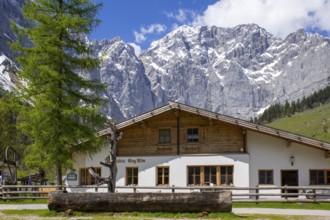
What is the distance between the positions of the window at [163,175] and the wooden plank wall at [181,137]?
43.4 inches

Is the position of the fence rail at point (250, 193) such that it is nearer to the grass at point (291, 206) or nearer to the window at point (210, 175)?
the grass at point (291, 206)

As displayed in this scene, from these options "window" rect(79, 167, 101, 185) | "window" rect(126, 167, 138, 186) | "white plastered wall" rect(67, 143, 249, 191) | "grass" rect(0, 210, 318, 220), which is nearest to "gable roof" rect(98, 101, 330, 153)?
"white plastered wall" rect(67, 143, 249, 191)

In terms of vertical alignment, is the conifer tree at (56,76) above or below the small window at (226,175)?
above

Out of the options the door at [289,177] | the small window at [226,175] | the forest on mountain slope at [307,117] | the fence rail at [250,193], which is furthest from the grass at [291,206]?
the forest on mountain slope at [307,117]

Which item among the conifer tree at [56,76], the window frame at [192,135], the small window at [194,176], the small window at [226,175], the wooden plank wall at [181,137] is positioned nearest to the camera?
the conifer tree at [56,76]

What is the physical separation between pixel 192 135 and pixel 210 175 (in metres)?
2.99

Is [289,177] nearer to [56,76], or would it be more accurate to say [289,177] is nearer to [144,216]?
[144,216]

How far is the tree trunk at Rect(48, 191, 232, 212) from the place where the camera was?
17094mm

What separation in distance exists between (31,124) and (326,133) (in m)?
142

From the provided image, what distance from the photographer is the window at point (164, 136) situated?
32219 millimetres

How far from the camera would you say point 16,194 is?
2873 cm

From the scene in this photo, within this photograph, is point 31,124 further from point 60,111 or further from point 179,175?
point 179,175

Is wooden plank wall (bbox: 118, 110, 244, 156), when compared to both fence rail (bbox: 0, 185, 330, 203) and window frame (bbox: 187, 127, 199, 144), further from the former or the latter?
fence rail (bbox: 0, 185, 330, 203)

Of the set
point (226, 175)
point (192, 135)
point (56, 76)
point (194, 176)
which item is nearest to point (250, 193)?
point (226, 175)
